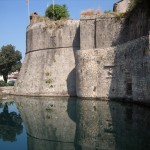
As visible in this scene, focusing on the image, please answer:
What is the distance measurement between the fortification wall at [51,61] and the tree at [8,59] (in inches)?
407

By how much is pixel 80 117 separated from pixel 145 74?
185 inches

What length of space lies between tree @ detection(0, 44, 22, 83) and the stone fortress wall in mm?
9111

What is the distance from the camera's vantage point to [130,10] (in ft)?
75.9

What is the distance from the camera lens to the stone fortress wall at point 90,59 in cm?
1869

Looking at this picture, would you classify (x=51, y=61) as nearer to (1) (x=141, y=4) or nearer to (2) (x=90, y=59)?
(2) (x=90, y=59)

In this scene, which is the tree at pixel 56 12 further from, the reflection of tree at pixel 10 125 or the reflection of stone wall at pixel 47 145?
the reflection of stone wall at pixel 47 145

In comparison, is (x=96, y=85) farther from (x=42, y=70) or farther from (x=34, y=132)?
(x=34, y=132)

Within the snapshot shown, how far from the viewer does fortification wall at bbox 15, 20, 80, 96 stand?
2720 cm

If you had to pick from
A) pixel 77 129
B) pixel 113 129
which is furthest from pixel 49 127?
pixel 113 129

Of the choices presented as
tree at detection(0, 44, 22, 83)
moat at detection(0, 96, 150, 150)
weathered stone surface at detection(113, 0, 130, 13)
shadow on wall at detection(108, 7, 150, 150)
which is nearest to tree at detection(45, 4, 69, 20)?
weathered stone surface at detection(113, 0, 130, 13)

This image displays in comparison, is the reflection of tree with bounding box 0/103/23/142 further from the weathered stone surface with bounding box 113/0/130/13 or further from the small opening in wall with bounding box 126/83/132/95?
the weathered stone surface with bounding box 113/0/130/13

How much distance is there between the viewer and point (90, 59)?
22.7 meters

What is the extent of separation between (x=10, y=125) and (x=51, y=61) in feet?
47.7

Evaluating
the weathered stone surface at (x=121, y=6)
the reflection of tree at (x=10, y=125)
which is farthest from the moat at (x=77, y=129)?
the weathered stone surface at (x=121, y=6)
